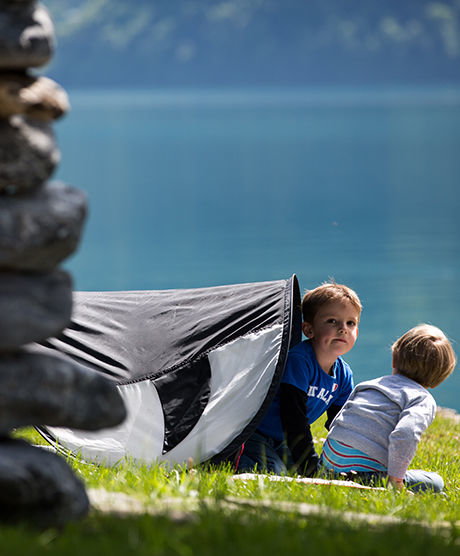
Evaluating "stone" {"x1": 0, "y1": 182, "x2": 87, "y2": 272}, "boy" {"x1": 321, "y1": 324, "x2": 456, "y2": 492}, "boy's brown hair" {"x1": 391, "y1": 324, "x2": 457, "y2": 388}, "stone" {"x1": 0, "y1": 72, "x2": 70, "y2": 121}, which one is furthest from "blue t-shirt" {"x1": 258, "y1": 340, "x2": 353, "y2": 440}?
"stone" {"x1": 0, "y1": 72, "x2": 70, "y2": 121}

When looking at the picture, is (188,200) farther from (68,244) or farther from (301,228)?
(68,244)

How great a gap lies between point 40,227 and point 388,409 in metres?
2.56

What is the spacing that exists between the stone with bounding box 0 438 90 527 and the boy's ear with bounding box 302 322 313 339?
8.14 feet

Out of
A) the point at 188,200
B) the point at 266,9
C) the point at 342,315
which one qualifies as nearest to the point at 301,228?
the point at 188,200

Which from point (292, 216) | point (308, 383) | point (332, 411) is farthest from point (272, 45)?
point (308, 383)

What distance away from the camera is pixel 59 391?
277cm

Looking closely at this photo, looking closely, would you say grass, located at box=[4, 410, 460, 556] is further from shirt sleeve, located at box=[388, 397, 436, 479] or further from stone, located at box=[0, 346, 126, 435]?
shirt sleeve, located at box=[388, 397, 436, 479]

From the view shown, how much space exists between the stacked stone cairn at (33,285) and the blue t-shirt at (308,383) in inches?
87.5

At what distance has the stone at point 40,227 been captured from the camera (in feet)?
8.82

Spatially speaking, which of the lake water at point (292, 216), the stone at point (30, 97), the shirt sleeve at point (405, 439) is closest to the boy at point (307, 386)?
the shirt sleeve at point (405, 439)

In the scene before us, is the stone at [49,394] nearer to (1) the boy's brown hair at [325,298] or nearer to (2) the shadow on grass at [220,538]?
(2) the shadow on grass at [220,538]

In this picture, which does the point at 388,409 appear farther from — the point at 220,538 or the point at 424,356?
the point at 220,538

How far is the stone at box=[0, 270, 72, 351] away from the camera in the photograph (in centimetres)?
270

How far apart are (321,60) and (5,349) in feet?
560
